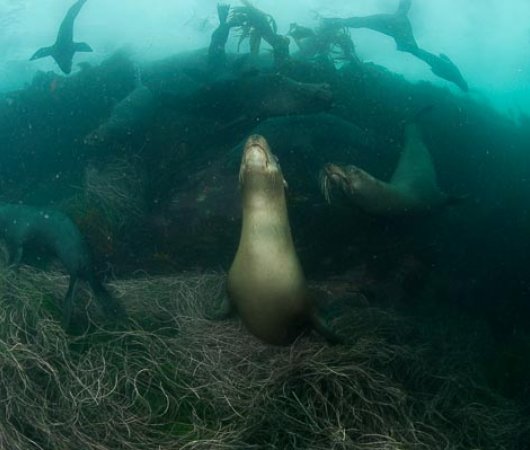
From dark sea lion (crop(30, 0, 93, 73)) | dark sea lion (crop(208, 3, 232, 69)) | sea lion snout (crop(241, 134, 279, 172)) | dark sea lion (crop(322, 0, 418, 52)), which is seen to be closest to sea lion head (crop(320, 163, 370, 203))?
sea lion snout (crop(241, 134, 279, 172))

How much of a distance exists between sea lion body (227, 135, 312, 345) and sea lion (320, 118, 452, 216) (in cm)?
100

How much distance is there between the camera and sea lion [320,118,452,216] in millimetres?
3703

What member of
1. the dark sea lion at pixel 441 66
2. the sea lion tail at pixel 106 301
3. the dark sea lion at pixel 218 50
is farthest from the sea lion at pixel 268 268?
the dark sea lion at pixel 441 66

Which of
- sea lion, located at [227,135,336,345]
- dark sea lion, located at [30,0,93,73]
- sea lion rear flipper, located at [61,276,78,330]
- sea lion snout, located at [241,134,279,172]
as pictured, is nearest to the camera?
sea lion snout, located at [241,134,279,172]

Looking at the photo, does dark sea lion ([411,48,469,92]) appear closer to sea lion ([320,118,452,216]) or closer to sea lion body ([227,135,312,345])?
sea lion ([320,118,452,216])

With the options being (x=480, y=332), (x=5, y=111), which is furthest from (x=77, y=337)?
(x=5, y=111)

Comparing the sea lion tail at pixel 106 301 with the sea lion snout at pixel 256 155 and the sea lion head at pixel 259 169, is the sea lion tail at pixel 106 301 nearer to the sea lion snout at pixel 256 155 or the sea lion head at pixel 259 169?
the sea lion head at pixel 259 169

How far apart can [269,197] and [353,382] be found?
1.28 m

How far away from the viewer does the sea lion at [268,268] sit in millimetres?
2639

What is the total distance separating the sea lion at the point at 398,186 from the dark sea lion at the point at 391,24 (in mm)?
4244

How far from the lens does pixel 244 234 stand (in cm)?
279

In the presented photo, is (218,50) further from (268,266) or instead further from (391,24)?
(268,266)

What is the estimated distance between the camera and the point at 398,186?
14.0 ft

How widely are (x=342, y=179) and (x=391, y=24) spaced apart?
6701mm
